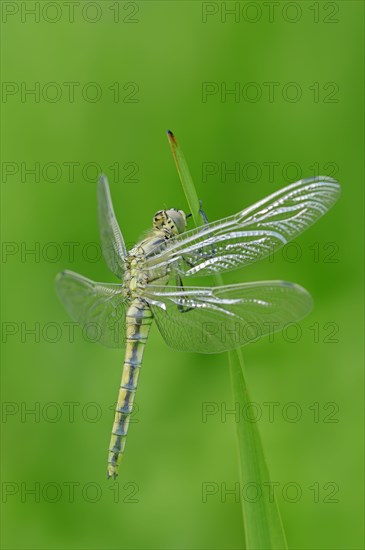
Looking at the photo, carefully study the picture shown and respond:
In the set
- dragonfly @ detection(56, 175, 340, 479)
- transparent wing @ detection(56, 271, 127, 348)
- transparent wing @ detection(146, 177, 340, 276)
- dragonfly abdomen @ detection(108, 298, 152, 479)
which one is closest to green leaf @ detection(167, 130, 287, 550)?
dragonfly @ detection(56, 175, 340, 479)

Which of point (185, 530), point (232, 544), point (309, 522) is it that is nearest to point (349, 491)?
point (309, 522)

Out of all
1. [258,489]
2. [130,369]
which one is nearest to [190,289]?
[130,369]

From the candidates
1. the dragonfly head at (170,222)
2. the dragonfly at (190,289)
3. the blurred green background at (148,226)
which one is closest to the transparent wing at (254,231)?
the dragonfly at (190,289)

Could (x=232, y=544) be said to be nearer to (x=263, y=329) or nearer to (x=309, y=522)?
(x=309, y=522)

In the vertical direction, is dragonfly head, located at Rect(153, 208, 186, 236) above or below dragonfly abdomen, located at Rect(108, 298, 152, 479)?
above

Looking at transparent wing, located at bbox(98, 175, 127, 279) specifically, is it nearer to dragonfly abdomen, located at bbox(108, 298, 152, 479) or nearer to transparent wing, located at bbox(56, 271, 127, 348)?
transparent wing, located at bbox(56, 271, 127, 348)
